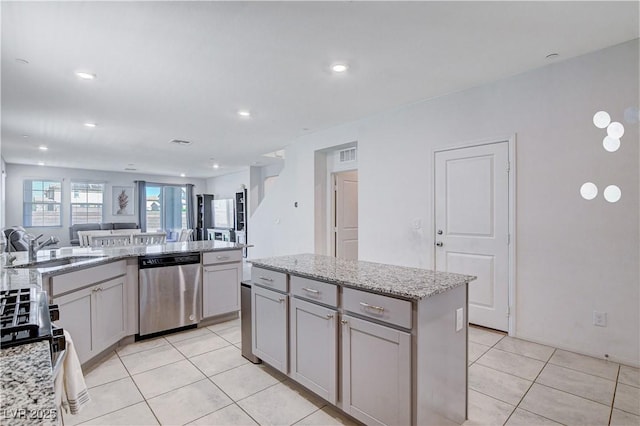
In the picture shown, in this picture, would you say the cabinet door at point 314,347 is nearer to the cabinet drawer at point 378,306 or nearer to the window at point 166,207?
the cabinet drawer at point 378,306

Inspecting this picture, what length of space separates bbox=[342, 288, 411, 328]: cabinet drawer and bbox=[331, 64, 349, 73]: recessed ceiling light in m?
2.11

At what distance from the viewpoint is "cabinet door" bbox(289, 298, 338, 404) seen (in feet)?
6.36

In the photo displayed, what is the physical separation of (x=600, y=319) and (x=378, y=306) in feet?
7.79

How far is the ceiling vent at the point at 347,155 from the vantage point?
17.4ft

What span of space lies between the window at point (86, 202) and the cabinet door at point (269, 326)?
9.49 metres

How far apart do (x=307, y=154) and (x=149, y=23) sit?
141 inches

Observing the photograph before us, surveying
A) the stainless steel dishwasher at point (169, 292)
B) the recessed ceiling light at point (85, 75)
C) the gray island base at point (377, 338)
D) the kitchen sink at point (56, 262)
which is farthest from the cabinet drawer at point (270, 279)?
the recessed ceiling light at point (85, 75)

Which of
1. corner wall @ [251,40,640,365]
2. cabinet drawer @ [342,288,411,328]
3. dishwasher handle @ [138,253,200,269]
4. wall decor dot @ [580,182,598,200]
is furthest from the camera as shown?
dishwasher handle @ [138,253,200,269]

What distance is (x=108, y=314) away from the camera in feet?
9.23

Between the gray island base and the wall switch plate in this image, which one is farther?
the wall switch plate

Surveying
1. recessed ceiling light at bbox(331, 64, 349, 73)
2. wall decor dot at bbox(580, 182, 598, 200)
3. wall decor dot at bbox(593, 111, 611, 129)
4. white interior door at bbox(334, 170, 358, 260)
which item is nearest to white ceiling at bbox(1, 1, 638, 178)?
recessed ceiling light at bbox(331, 64, 349, 73)

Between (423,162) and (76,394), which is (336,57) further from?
(76,394)

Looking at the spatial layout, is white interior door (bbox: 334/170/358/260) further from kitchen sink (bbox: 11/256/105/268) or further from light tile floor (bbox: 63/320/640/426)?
kitchen sink (bbox: 11/256/105/268)

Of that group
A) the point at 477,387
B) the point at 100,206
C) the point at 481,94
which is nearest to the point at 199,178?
the point at 100,206
